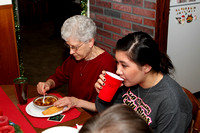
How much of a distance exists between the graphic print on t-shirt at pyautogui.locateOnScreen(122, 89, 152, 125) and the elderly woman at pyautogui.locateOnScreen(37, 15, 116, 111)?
0.91ft

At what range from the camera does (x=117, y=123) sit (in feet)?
2.63

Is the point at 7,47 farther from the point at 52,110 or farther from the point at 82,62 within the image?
the point at 52,110

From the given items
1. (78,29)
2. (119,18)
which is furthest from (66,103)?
(119,18)

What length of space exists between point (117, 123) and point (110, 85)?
2.11 feet

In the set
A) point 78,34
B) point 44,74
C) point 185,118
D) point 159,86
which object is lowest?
point 44,74

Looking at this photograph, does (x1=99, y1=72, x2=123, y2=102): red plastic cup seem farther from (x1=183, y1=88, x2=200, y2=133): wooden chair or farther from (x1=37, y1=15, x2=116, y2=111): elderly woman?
(x1=183, y1=88, x2=200, y2=133): wooden chair

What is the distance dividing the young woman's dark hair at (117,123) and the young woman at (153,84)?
609mm

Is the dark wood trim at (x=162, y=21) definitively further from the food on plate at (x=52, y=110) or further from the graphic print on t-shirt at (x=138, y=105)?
the food on plate at (x=52, y=110)

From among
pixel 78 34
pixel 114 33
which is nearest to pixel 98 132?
pixel 78 34

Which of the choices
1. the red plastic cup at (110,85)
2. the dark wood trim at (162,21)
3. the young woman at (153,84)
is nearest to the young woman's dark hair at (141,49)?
the young woman at (153,84)

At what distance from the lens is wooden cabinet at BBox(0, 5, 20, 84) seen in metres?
3.09

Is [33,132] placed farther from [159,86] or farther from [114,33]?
[114,33]

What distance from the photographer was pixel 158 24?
2715 millimetres

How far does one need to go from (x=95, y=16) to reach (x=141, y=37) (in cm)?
214
